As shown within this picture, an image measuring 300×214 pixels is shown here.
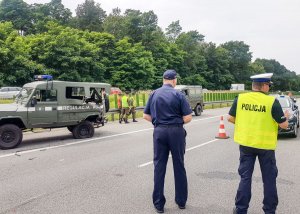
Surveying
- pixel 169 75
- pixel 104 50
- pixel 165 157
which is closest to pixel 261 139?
pixel 165 157

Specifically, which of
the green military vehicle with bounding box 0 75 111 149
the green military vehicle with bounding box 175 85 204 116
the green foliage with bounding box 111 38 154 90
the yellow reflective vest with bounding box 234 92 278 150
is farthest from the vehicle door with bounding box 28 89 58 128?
the green foliage with bounding box 111 38 154 90

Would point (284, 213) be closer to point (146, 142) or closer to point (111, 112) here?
point (146, 142)

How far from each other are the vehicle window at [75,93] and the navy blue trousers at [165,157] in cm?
749

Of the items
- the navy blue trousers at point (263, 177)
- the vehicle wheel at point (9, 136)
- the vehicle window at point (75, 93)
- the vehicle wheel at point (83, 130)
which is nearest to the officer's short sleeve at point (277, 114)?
the navy blue trousers at point (263, 177)

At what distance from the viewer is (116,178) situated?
658 cm

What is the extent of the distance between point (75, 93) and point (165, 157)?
7812 mm

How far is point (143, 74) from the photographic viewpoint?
58188 mm

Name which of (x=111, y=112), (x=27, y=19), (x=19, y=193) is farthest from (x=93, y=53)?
(x=19, y=193)

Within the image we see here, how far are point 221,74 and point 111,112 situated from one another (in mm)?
79099

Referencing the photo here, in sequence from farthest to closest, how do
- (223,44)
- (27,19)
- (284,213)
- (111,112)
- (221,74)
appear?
(223,44)
(221,74)
(27,19)
(111,112)
(284,213)

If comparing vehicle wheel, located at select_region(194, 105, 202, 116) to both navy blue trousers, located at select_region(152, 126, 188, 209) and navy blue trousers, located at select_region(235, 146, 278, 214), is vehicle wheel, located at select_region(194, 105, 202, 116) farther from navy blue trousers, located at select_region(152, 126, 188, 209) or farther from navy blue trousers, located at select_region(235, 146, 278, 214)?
navy blue trousers, located at select_region(235, 146, 278, 214)

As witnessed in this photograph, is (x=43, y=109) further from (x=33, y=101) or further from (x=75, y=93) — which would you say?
(x=75, y=93)

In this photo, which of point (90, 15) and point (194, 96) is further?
point (90, 15)

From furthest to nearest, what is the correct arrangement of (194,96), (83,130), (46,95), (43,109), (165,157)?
1. (194,96)
2. (83,130)
3. (46,95)
4. (43,109)
5. (165,157)
